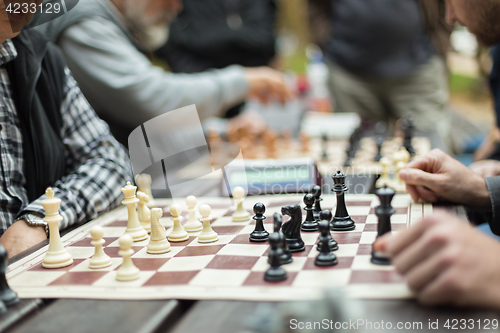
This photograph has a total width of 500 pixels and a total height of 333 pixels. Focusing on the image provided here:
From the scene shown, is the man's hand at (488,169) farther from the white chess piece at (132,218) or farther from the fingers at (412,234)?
the white chess piece at (132,218)

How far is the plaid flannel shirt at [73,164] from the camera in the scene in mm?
1395

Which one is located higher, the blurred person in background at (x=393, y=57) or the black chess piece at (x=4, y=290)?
the blurred person in background at (x=393, y=57)

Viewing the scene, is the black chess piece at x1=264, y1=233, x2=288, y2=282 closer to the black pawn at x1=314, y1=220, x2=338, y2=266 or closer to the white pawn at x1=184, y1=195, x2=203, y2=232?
the black pawn at x1=314, y1=220, x2=338, y2=266

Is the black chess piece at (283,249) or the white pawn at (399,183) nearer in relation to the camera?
the black chess piece at (283,249)

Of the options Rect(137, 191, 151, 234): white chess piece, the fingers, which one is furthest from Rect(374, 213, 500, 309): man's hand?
Rect(137, 191, 151, 234): white chess piece

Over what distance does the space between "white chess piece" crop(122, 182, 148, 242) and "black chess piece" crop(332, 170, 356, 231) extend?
503mm

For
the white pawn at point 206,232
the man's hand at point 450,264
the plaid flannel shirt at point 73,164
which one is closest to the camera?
the man's hand at point 450,264

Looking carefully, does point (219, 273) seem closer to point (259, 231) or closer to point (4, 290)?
point (259, 231)

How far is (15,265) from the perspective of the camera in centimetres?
102

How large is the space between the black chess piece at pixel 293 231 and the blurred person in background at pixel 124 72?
1.17 m

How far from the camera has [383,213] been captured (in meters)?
0.95

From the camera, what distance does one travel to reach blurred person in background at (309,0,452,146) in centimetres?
337

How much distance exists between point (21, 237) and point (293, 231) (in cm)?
73

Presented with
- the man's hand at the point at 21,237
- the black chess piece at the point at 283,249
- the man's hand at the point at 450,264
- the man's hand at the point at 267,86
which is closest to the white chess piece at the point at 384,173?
the black chess piece at the point at 283,249
